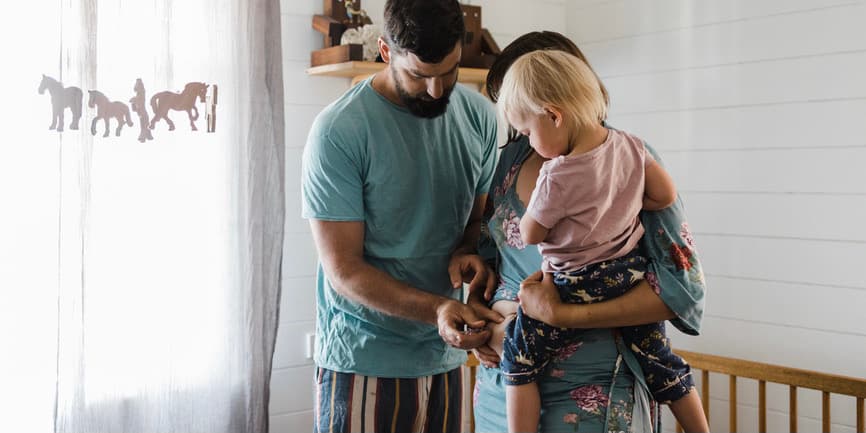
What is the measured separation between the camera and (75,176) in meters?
2.46

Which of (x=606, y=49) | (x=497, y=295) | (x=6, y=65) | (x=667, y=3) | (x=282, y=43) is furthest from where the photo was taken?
(x=606, y=49)

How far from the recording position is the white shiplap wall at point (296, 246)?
3.04 m

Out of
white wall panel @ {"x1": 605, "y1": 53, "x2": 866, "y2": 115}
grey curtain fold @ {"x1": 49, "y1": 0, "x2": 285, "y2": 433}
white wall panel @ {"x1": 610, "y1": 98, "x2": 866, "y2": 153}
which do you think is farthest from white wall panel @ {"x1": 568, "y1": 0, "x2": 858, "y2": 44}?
grey curtain fold @ {"x1": 49, "y1": 0, "x2": 285, "y2": 433}

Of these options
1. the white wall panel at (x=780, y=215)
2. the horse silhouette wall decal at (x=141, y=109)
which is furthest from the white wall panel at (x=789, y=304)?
the horse silhouette wall decal at (x=141, y=109)

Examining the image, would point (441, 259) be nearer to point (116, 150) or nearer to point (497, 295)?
point (497, 295)

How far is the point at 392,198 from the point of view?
75.4 inches

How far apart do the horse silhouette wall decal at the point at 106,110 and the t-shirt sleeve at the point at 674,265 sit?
158 centimetres

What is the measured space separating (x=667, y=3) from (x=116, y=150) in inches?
81.9

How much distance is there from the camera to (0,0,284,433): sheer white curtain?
2443 mm

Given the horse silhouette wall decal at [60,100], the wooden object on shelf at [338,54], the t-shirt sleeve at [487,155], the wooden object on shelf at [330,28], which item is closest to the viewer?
the t-shirt sleeve at [487,155]

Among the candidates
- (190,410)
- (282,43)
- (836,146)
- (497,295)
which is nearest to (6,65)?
(282,43)

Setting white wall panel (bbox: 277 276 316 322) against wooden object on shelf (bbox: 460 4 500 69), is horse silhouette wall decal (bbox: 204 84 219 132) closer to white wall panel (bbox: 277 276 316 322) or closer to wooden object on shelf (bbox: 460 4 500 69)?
white wall panel (bbox: 277 276 316 322)

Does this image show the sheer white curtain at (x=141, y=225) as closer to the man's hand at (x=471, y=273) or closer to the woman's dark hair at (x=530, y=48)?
→ the man's hand at (x=471, y=273)

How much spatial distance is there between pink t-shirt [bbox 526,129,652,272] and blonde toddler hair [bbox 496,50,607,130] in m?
0.07
